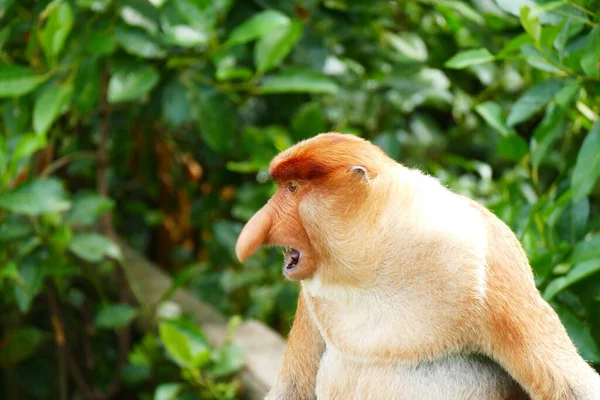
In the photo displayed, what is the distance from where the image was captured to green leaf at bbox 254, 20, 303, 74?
2541 mm

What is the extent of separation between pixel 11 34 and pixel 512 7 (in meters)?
1.79

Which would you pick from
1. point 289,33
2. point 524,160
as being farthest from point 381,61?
point 524,160

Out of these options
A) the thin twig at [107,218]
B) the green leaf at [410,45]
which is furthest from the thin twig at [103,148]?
the green leaf at [410,45]

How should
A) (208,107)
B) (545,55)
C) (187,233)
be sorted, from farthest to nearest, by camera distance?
(187,233), (208,107), (545,55)

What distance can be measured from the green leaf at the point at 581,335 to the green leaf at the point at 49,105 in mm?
1502

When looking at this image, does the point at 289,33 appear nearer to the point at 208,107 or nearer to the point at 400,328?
the point at 208,107

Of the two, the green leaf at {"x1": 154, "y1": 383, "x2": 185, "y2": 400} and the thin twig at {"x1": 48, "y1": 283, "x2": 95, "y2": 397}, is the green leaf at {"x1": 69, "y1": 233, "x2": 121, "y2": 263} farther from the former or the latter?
the thin twig at {"x1": 48, "y1": 283, "x2": 95, "y2": 397}

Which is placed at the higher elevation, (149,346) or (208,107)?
(208,107)

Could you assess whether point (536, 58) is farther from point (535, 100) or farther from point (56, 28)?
point (56, 28)

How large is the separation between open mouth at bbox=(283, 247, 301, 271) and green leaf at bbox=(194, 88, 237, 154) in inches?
60.5

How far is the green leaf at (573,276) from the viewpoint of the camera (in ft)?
5.58

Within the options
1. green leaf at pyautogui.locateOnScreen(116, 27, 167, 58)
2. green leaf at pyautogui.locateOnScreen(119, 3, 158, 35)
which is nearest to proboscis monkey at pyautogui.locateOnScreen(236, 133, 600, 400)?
green leaf at pyautogui.locateOnScreen(116, 27, 167, 58)

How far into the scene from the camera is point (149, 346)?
10.2 feet

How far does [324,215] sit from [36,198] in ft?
4.84
